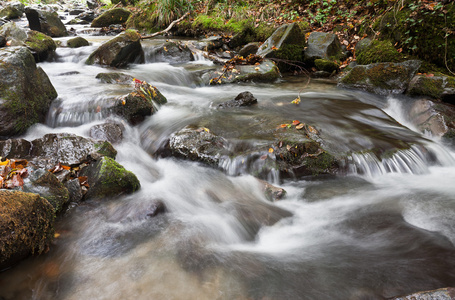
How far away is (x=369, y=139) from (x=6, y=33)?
10.8m

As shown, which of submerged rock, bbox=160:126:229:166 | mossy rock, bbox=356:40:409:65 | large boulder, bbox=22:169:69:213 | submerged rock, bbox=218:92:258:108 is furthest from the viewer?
mossy rock, bbox=356:40:409:65

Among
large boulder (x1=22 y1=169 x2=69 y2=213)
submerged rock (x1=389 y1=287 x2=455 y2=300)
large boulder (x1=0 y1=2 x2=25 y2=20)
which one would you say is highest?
submerged rock (x1=389 y1=287 x2=455 y2=300)

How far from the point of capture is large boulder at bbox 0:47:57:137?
4.69 meters

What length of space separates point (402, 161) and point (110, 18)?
17832mm

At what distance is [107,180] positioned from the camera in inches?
139

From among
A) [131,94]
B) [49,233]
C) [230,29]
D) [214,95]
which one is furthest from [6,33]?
[49,233]

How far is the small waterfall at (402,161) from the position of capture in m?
4.41

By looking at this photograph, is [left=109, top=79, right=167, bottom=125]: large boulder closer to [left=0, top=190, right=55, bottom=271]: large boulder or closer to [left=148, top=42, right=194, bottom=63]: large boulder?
[left=0, top=190, right=55, bottom=271]: large boulder

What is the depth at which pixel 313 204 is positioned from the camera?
12.4 ft

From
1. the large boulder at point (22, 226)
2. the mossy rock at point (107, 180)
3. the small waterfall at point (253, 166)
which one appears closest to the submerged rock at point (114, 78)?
the mossy rock at point (107, 180)

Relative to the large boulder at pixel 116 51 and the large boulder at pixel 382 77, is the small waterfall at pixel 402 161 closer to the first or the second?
the large boulder at pixel 382 77

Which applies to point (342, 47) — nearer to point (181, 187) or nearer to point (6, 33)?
point (181, 187)

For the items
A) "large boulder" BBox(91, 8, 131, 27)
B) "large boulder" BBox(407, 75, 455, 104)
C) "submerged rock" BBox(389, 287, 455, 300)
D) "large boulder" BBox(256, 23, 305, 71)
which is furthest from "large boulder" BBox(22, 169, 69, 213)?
"large boulder" BBox(91, 8, 131, 27)

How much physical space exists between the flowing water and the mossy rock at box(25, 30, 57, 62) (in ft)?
14.2
